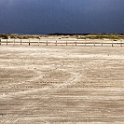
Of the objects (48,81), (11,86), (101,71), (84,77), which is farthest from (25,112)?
(101,71)

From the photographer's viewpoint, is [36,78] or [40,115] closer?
[40,115]

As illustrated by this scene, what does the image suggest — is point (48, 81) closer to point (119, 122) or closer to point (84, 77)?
point (84, 77)

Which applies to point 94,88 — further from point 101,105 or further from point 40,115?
point 40,115

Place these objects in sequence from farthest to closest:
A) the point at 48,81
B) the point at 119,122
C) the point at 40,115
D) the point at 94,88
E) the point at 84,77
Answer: the point at 84,77
the point at 48,81
the point at 94,88
the point at 40,115
the point at 119,122

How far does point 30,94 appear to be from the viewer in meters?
15.9

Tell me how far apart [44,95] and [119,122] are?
5.09 metres

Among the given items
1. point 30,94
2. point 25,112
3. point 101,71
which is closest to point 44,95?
point 30,94

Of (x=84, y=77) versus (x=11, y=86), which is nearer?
(x=11, y=86)

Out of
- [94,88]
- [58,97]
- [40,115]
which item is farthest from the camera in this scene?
[94,88]

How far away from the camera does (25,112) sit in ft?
40.9

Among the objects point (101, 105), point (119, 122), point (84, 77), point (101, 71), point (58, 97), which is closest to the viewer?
point (119, 122)

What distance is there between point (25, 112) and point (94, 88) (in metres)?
5.95

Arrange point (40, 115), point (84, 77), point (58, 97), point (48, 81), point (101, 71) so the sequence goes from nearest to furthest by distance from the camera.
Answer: point (40, 115)
point (58, 97)
point (48, 81)
point (84, 77)
point (101, 71)

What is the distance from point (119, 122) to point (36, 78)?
10.7m
